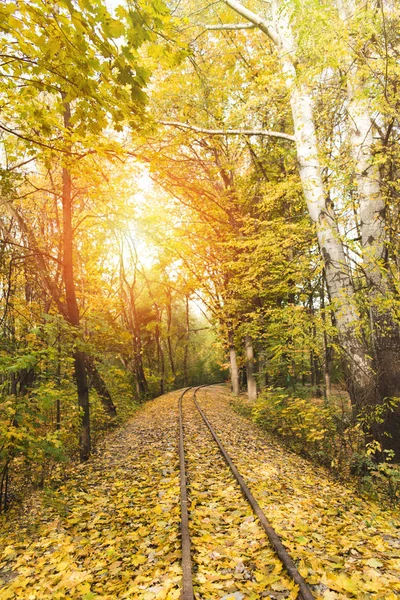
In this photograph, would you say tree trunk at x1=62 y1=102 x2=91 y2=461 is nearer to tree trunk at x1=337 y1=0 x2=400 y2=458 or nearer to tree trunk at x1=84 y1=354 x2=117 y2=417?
tree trunk at x1=84 y1=354 x2=117 y2=417

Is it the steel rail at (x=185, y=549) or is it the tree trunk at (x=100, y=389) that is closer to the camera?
the steel rail at (x=185, y=549)

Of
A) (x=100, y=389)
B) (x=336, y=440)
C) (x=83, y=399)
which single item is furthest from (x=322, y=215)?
(x=100, y=389)

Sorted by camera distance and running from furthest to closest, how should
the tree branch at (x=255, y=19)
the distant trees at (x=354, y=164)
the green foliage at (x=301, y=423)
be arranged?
1. the green foliage at (x=301, y=423)
2. the tree branch at (x=255, y=19)
3. the distant trees at (x=354, y=164)

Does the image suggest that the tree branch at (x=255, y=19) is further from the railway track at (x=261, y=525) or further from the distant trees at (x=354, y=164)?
the railway track at (x=261, y=525)

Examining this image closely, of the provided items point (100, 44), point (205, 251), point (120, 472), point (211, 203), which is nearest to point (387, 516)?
point (120, 472)

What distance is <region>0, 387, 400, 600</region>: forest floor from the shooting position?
342 centimetres

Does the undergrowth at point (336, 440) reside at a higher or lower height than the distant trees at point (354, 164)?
lower

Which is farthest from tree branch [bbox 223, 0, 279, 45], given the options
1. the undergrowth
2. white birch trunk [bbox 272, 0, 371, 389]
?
the undergrowth

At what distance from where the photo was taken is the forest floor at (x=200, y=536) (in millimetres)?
3422

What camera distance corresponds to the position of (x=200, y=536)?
4336 millimetres

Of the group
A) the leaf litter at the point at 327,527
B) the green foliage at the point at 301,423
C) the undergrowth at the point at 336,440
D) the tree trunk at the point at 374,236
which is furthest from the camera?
the green foliage at the point at 301,423

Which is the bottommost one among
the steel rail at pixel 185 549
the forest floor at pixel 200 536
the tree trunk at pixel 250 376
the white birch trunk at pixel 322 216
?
the forest floor at pixel 200 536

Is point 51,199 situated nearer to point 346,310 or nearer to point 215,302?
point 346,310

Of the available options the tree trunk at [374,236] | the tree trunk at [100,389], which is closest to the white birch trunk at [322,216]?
the tree trunk at [374,236]
